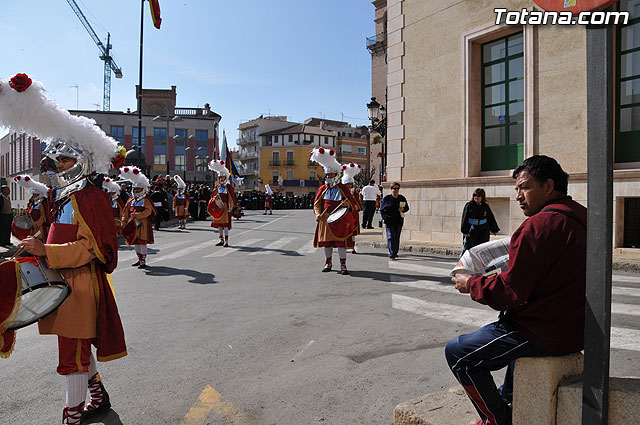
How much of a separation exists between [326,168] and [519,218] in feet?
17.6

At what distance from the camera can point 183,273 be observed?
32.0 feet

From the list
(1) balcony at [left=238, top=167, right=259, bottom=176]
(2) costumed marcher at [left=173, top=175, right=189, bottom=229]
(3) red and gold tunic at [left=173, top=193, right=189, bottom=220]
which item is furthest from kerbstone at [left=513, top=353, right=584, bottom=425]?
(1) balcony at [left=238, top=167, right=259, bottom=176]

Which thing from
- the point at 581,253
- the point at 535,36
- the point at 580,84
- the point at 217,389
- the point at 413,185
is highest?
the point at 535,36

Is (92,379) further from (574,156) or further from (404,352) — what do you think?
(574,156)

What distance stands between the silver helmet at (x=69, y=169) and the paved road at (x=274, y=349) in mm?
1689

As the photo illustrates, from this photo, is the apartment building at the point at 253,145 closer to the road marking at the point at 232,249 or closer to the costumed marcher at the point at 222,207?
the road marking at the point at 232,249

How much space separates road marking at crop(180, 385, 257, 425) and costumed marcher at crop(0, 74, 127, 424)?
0.65 metres

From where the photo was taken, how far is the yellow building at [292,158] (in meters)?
85.6

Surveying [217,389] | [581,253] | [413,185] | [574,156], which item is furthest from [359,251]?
[581,253]

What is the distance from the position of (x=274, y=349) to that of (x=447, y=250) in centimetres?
828

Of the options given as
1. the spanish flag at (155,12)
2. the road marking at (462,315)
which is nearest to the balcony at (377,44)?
the spanish flag at (155,12)

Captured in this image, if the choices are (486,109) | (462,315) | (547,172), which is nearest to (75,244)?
(547,172)

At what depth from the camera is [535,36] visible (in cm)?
1166

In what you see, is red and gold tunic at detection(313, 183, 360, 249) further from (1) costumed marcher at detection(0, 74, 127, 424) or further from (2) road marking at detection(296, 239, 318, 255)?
(1) costumed marcher at detection(0, 74, 127, 424)
